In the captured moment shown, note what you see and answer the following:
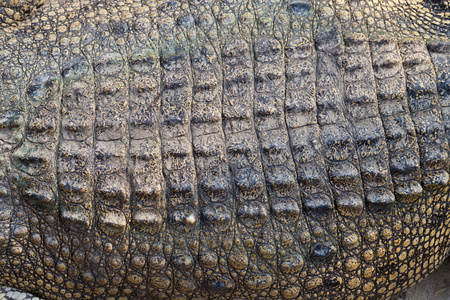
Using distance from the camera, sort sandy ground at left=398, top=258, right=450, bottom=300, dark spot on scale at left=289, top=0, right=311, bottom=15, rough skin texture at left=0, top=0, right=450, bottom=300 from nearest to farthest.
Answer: rough skin texture at left=0, top=0, right=450, bottom=300, dark spot on scale at left=289, top=0, right=311, bottom=15, sandy ground at left=398, top=258, right=450, bottom=300

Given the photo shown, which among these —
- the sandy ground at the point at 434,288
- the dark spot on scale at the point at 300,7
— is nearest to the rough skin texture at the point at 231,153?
the dark spot on scale at the point at 300,7

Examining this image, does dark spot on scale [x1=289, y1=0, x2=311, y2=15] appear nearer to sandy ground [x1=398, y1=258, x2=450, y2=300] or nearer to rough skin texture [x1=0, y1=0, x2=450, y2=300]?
rough skin texture [x1=0, y1=0, x2=450, y2=300]

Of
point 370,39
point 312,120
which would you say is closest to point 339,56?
point 370,39

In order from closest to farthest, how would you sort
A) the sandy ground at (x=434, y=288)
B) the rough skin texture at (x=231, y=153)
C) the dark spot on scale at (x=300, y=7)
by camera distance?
the rough skin texture at (x=231, y=153) → the dark spot on scale at (x=300, y=7) → the sandy ground at (x=434, y=288)

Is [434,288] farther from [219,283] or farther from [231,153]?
[231,153]

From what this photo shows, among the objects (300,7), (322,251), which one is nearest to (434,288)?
(322,251)

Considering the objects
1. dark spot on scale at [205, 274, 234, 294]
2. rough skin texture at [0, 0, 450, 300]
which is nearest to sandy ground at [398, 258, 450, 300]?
rough skin texture at [0, 0, 450, 300]

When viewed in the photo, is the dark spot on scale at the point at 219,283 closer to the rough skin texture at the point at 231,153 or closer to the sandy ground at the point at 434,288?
the rough skin texture at the point at 231,153
